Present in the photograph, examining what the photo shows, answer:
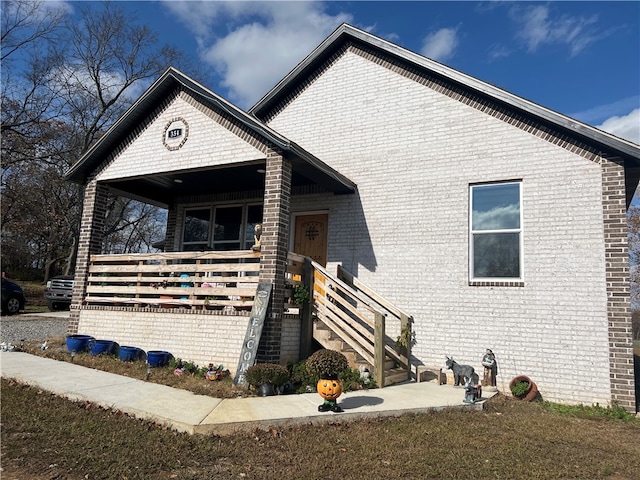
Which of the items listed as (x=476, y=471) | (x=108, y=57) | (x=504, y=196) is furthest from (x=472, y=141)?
(x=108, y=57)

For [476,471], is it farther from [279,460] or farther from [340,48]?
[340,48]

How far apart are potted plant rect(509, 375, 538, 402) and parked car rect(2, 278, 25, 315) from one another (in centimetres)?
1752

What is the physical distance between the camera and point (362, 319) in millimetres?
8727

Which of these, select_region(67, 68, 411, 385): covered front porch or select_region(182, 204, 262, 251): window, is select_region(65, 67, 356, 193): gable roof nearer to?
select_region(67, 68, 411, 385): covered front porch

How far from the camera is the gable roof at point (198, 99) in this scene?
8.09 meters

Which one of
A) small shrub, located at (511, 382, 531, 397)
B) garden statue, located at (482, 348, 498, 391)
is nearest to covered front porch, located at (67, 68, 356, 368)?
garden statue, located at (482, 348, 498, 391)

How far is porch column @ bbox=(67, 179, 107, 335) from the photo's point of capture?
10.0 metres

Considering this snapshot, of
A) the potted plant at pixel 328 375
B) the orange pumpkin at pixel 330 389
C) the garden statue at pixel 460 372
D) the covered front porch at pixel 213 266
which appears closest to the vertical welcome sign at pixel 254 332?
the covered front porch at pixel 213 266

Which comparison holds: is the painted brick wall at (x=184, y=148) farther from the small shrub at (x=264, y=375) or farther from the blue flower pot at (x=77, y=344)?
the small shrub at (x=264, y=375)

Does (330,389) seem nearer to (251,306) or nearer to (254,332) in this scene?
(254,332)

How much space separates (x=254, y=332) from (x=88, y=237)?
203 inches

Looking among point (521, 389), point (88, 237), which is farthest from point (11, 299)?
point (521, 389)

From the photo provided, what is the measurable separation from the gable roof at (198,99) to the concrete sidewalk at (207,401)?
413 centimetres

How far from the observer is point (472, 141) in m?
9.45
